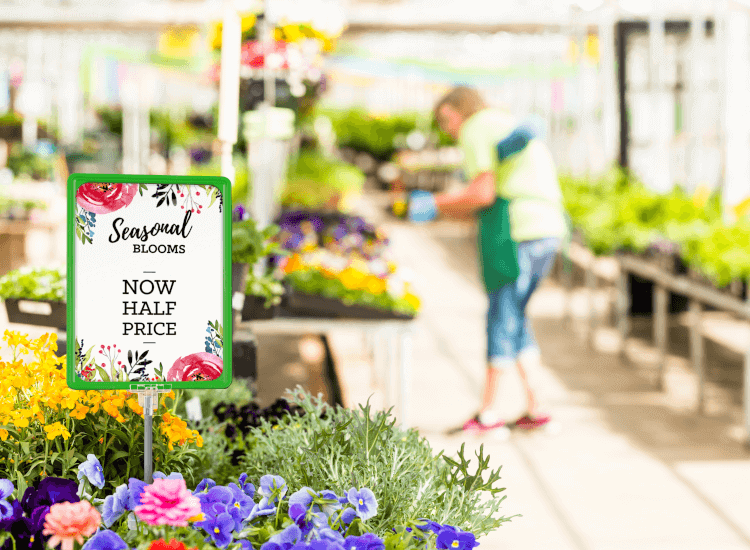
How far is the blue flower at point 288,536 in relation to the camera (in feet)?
4.47

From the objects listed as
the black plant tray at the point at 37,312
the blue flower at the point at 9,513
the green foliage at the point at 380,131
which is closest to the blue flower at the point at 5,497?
the blue flower at the point at 9,513

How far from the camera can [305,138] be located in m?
8.78

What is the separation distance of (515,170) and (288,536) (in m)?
2.69

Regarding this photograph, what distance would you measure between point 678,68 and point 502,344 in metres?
4.70

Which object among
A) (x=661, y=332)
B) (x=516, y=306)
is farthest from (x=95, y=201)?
(x=661, y=332)

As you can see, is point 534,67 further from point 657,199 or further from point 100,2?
point 100,2

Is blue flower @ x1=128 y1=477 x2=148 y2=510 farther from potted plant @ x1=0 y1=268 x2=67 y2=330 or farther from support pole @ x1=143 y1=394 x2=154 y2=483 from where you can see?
potted plant @ x1=0 y1=268 x2=67 y2=330

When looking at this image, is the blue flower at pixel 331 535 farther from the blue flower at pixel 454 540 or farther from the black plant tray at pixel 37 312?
the black plant tray at pixel 37 312

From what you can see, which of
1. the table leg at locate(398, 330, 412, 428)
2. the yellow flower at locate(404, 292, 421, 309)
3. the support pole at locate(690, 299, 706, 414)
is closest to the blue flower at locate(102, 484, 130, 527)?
the table leg at locate(398, 330, 412, 428)

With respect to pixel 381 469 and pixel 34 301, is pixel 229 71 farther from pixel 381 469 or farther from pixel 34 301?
pixel 381 469

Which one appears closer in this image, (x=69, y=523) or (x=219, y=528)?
(x=69, y=523)

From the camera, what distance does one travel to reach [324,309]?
326 centimetres

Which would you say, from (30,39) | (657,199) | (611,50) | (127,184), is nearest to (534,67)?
(611,50)

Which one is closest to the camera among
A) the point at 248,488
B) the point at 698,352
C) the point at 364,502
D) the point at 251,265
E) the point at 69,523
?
the point at 69,523
